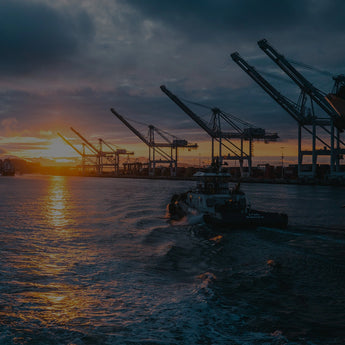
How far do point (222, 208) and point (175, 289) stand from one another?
13.0 meters

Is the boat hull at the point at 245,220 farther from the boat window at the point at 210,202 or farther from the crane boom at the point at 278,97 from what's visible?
the crane boom at the point at 278,97

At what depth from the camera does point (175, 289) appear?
11.6 m

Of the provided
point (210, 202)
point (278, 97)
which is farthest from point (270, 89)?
point (210, 202)

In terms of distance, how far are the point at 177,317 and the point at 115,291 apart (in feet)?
9.91

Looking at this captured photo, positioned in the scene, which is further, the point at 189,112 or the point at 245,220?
the point at 189,112

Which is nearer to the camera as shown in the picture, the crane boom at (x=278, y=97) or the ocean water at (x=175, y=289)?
the ocean water at (x=175, y=289)

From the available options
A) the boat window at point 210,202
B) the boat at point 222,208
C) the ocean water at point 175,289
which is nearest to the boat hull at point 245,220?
the boat at point 222,208

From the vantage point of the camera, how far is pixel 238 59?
3942 inches

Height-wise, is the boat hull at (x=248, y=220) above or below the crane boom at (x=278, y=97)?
below

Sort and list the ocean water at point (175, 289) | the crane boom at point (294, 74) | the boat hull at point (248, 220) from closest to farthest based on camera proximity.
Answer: the ocean water at point (175, 289)
the boat hull at point (248, 220)
the crane boom at point (294, 74)

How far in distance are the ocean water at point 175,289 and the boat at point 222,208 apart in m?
0.97

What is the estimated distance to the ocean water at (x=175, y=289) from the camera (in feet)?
27.9

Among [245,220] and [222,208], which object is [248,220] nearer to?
[245,220]

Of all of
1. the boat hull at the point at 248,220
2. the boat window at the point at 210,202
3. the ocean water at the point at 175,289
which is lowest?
the ocean water at the point at 175,289
